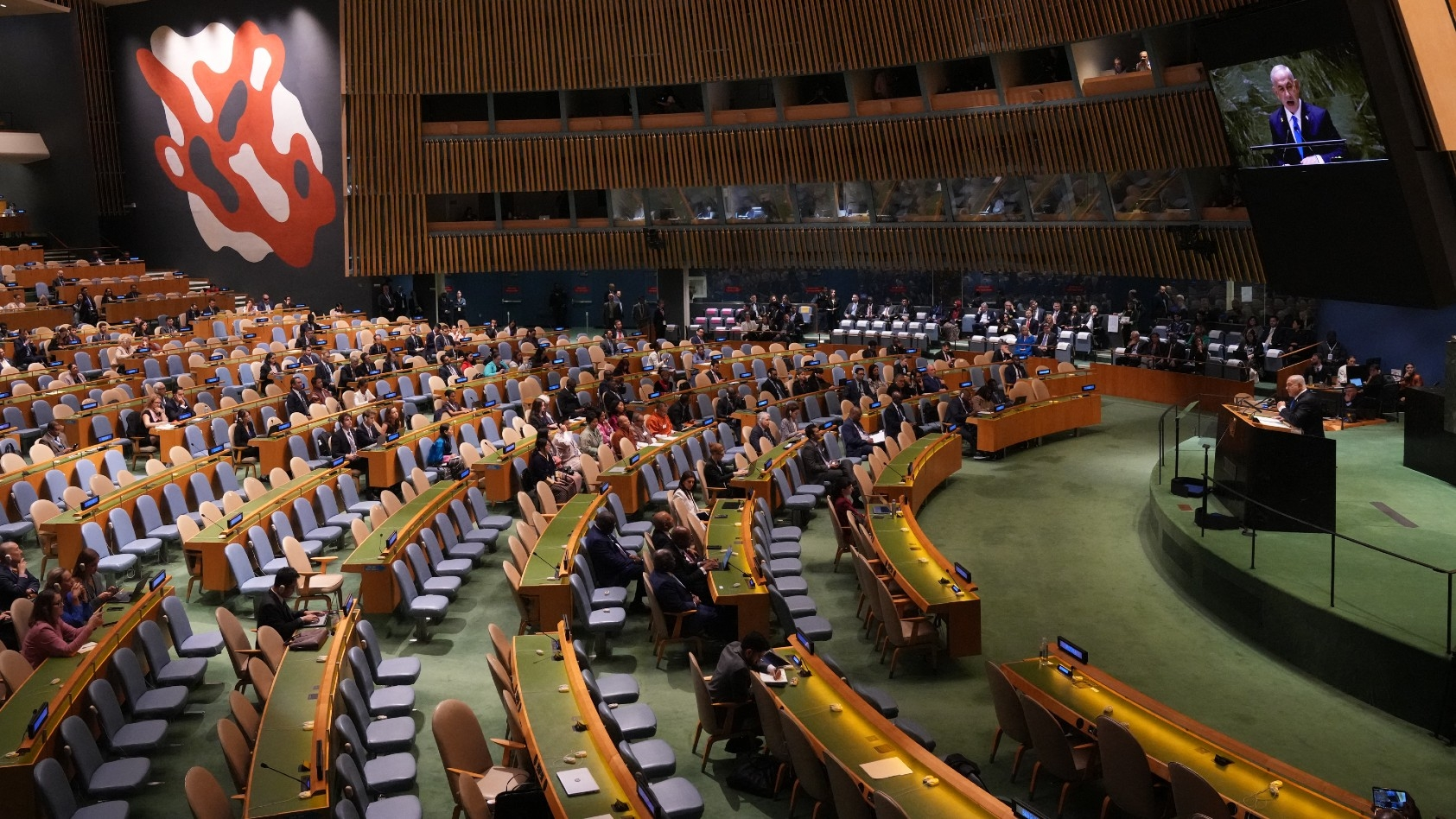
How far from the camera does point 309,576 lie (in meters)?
9.56

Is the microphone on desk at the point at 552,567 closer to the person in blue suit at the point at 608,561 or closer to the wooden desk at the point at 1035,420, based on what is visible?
the person in blue suit at the point at 608,561

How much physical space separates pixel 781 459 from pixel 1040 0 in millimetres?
9948

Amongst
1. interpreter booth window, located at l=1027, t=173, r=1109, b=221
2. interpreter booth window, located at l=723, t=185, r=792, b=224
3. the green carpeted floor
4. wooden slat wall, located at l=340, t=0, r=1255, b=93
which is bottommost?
the green carpeted floor

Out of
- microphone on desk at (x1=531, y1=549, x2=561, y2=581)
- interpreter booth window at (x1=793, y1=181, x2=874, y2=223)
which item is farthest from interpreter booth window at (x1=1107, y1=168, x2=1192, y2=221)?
microphone on desk at (x1=531, y1=549, x2=561, y2=581)

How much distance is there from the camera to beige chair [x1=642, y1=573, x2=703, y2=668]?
357 inches

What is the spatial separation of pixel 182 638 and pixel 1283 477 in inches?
348

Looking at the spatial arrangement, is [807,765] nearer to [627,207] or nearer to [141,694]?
[141,694]

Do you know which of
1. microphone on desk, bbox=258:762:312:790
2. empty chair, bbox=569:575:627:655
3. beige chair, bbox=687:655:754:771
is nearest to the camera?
microphone on desk, bbox=258:762:312:790

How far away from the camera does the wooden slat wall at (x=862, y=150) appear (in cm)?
1788

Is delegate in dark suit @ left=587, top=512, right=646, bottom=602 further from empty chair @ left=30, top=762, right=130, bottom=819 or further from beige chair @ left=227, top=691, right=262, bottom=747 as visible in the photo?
empty chair @ left=30, top=762, right=130, bottom=819

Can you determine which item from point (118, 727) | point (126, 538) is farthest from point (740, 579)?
point (126, 538)

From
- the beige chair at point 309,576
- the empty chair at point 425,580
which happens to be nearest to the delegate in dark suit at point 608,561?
the empty chair at point 425,580

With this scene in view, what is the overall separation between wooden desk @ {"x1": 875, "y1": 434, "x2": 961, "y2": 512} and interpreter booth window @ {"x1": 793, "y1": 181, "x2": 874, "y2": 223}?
30.8 ft

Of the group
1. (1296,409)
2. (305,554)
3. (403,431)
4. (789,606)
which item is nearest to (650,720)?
(789,606)
